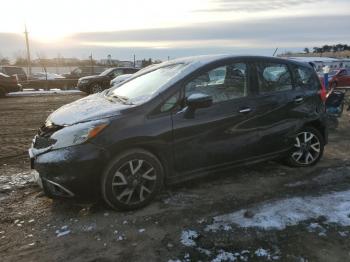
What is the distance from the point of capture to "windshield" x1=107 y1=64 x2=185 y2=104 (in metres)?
5.00

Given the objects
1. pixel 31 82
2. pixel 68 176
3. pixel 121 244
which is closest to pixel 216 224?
pixel 121 244

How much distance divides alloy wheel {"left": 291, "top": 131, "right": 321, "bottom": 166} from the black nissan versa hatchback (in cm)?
2

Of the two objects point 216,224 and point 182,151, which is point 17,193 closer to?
point 182,151

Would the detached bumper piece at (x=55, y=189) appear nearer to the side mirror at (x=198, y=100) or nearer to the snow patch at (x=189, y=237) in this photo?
the snow patch at (x=189, y=237)

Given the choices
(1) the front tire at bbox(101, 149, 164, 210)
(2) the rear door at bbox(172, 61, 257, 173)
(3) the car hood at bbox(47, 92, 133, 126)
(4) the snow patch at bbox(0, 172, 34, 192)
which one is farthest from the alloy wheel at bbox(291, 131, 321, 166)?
(4) the snow patch at bbox(0, 172, 34, 192)

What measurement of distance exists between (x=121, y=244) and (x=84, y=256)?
365mm

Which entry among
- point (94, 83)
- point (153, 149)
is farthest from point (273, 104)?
point (94, 83)

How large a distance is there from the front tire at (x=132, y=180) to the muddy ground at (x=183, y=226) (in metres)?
0.13

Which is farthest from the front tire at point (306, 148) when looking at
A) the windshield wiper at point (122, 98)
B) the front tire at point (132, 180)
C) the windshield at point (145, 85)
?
the windshield wiper at point (122, 98)

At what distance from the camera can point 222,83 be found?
529 cm

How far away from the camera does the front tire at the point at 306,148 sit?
6.12m

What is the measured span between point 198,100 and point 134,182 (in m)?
1.16

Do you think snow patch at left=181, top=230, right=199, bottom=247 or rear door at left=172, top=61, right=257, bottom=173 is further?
rear door at left=172, top=61, right=257, bottom=173

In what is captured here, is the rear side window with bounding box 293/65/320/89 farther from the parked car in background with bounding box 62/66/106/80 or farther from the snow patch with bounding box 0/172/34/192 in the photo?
the parked car in background with bounding box 62/66/106/80
